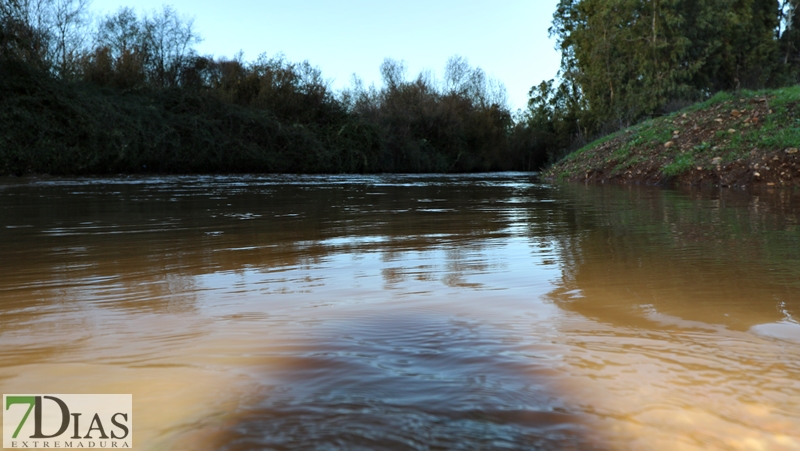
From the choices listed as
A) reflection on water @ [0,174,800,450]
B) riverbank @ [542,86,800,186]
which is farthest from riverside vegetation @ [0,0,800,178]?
reflection on water @ [0,174,800,450]

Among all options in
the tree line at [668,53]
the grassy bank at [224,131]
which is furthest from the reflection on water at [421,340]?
the tree line at [668,53]

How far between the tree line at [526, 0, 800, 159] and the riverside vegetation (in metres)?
0.08

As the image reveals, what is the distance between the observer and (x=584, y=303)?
2125 mm

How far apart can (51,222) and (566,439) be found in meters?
4.90

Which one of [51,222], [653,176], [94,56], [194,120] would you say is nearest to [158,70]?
A: [94,56]

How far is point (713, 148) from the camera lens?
12.5 m

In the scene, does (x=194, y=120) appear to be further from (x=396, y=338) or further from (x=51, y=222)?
(x=396, y=338)

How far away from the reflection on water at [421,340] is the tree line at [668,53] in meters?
23.8

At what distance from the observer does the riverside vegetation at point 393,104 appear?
15.2 metres

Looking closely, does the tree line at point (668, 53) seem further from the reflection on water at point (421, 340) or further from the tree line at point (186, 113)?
the reflection on water at point (421, 340)

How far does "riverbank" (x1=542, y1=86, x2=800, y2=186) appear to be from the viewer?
1104 centimetres

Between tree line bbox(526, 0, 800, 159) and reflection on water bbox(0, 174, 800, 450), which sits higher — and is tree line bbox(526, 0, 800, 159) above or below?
above

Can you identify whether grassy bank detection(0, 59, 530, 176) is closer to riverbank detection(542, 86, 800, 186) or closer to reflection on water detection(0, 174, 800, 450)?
riverbank detection(542, 86, 800, 186)

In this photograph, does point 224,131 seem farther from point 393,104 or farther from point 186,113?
point 393,104
